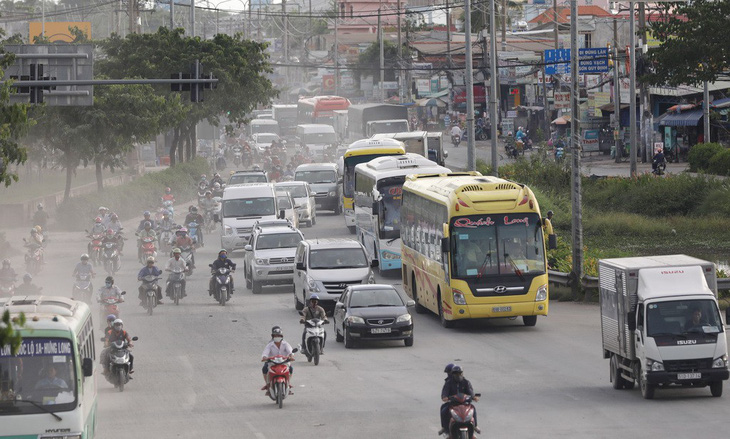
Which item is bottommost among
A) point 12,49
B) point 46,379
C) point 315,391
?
point 315,391

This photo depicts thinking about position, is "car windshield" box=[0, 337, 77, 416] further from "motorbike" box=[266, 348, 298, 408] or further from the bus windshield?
the bus windshield

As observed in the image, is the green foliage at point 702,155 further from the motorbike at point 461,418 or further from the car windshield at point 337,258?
the motorbike at point 461,418

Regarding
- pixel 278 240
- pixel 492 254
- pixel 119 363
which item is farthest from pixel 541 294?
pixel 278 240

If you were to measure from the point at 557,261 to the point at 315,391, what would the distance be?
1580 centimetres

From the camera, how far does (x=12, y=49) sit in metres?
32.2

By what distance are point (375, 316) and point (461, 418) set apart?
10271 millimetres

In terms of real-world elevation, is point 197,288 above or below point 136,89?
below

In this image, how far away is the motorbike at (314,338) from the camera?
2444cm

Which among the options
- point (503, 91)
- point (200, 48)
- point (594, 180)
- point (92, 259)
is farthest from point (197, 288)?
point (503, 91)

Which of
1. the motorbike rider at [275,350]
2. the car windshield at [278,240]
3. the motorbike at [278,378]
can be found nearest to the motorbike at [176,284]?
the car windshield at [278,240]

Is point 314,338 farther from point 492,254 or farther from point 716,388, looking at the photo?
point 716,388

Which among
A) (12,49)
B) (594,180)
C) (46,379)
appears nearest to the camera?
(46,379)

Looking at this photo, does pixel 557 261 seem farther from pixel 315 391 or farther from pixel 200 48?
pixel 200 48

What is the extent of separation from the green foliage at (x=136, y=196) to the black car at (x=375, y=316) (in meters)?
28.5
